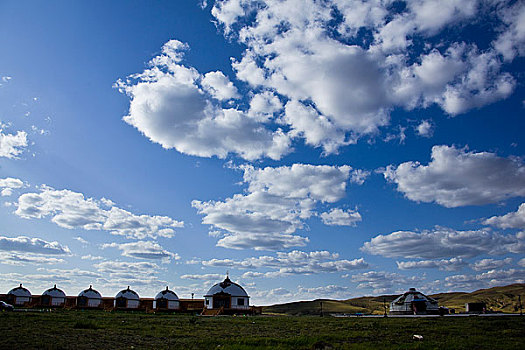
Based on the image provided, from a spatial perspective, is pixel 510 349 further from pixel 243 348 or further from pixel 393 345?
pixel 243 348

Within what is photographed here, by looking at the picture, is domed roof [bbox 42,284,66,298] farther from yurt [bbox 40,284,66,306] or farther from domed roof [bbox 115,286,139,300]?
domed roof [bbox 115,286,139,300]

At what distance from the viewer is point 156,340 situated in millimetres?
23703

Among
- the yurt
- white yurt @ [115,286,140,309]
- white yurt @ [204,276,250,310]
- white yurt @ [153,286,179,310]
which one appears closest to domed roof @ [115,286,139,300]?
white yurt @ [115,286,140,309]

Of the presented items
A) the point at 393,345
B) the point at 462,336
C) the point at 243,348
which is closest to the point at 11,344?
the point at 243,348

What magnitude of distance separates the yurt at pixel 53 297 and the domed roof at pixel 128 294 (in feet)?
47.3

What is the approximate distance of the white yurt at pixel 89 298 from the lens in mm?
92312

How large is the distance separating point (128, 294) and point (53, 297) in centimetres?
1795

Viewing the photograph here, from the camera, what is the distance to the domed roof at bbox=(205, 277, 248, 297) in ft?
270

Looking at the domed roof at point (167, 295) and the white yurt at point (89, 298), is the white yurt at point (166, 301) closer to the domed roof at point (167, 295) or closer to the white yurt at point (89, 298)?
the domed roof at point (167, 295)

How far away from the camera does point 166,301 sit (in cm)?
8881

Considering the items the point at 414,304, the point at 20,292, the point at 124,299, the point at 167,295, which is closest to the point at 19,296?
the point at 20,292

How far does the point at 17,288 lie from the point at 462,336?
98.8 m

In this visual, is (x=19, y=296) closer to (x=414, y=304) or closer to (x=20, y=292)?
(x=20, y=292)

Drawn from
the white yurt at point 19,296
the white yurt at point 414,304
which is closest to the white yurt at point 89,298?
the white yurt at point 19,296
